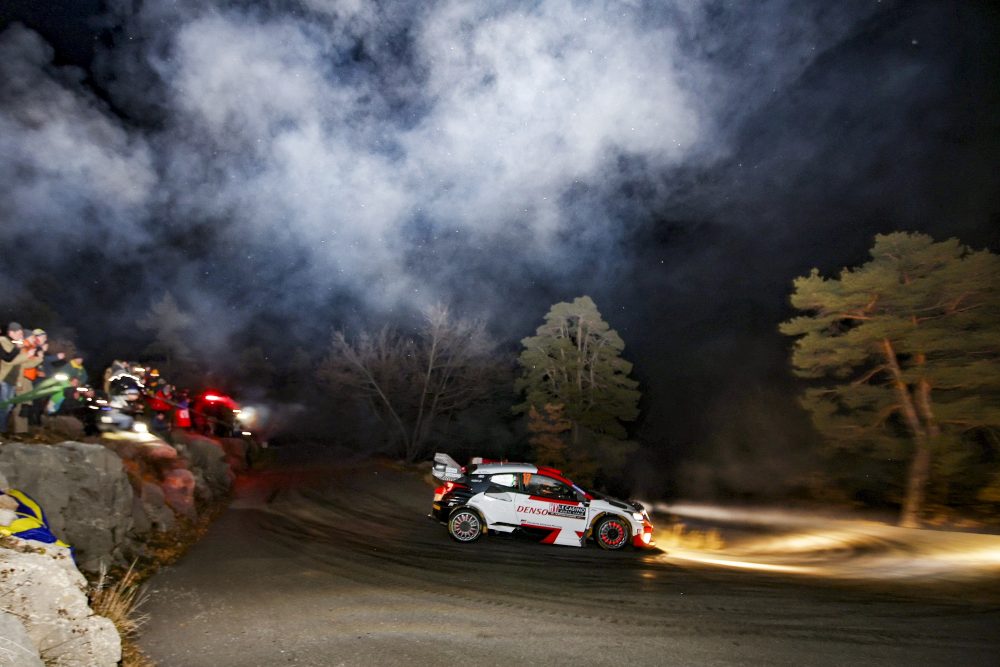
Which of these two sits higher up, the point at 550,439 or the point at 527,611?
the point at 550,439

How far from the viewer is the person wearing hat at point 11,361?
11086mm

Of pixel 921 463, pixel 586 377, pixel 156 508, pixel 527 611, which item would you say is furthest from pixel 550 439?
pixel 527 611

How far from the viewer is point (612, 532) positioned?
11.7 m

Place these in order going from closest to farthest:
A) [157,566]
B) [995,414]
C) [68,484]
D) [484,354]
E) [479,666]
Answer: [479,666] < [68,484] < [157,566] < [995,414] < [484,354]

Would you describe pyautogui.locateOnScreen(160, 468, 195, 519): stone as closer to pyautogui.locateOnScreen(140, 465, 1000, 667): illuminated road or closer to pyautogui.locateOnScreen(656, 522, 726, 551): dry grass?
pyautogui.locateOnScreen(140, 465, 1000, 667): illuminated road

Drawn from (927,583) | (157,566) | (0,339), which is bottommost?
(157,566)

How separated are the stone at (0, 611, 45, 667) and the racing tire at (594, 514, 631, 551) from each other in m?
9.76

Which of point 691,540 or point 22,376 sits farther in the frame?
point 691,540

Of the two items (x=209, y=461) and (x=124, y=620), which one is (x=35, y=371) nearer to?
Result: (x=209, y=461)

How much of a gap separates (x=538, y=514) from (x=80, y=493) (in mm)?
7861

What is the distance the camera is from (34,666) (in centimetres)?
331

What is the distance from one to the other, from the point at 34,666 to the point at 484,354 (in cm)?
3184

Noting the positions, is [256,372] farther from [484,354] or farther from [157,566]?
[157,566]

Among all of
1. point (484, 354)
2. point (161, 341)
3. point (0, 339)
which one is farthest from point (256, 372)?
point (0, 339)
